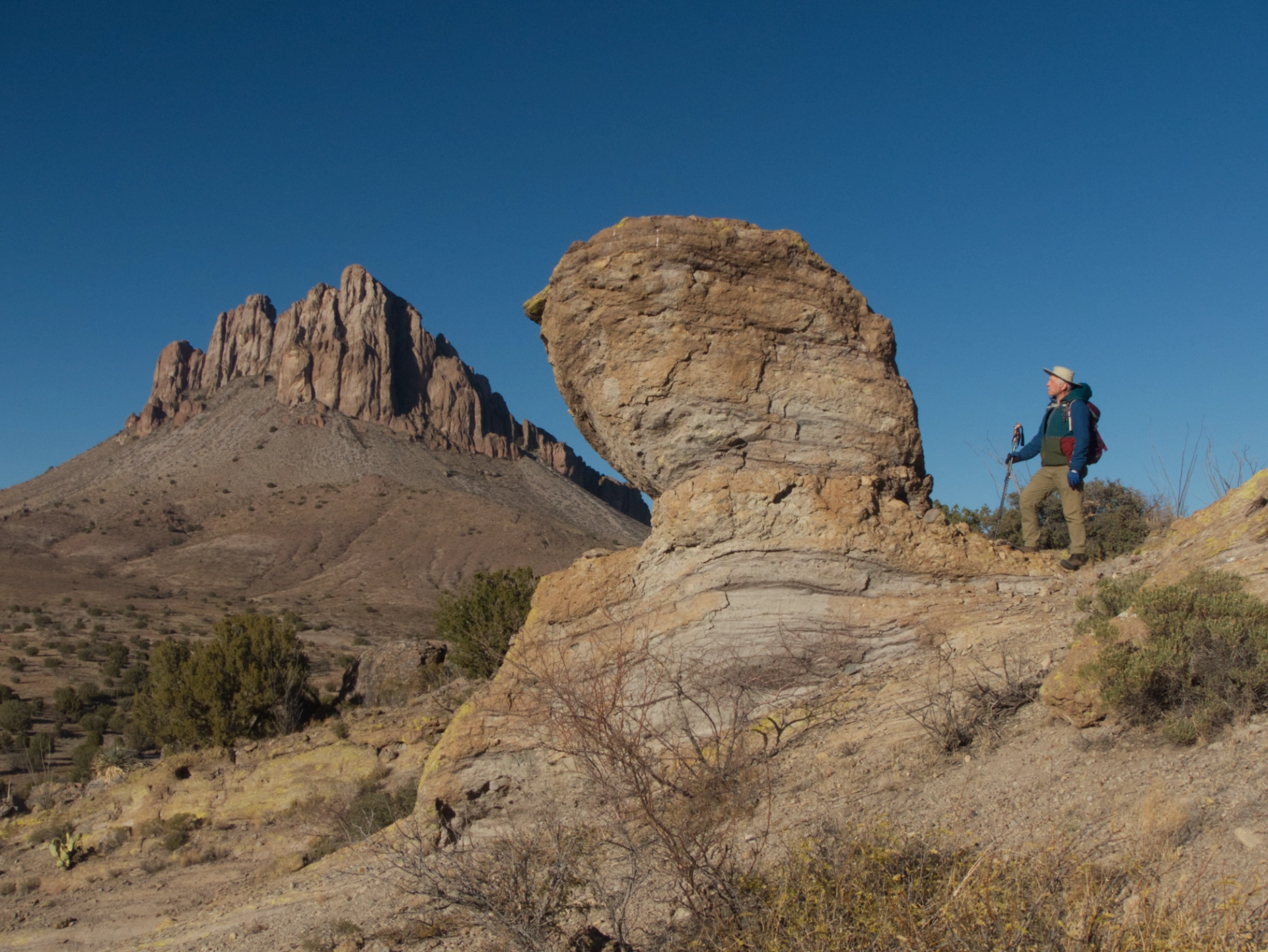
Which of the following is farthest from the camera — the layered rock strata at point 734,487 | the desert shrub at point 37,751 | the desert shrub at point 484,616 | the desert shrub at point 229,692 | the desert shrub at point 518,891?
the desert shrub at point 37,751

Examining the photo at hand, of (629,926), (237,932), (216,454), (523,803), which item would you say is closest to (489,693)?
(523,803)

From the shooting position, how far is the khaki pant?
23.7ft

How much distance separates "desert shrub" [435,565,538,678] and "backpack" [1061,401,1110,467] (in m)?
9.68

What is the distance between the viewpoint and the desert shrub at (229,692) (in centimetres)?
1584

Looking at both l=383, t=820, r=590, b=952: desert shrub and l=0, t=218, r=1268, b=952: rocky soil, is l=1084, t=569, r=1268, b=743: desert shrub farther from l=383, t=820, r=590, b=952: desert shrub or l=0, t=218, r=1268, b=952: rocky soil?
l=383, t=820, r=590, b=952: desert shrub

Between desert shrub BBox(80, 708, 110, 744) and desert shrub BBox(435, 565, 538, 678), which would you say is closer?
desert shrub BBox(435, 565, 538, 678)

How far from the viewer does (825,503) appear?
24.0ft

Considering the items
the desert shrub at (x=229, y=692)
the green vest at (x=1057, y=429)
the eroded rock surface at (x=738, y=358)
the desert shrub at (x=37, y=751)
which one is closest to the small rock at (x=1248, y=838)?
the green vest at (x=1057, y=429)

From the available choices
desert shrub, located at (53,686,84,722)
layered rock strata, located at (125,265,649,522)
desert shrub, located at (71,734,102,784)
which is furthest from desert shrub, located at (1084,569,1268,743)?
layered rock strata, located at (125,265,649,522)

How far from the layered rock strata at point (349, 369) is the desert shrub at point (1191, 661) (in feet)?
300

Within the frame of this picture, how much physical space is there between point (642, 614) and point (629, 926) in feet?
9.55

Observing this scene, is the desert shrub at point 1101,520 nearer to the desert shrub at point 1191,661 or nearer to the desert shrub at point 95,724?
the desert shrub at point 1191,661

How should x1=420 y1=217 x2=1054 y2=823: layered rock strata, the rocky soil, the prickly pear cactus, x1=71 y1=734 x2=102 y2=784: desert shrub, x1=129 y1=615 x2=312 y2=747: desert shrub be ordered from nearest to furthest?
the rocky soil → x1=420 y1=217 x2=1054 y2=823: layered rock strata → the prickly pear cactus → x1=129 y1=615 x2=312 y2=747: desert shrub → x1=71 y1=734 x2=102 y2=784: desert shrub

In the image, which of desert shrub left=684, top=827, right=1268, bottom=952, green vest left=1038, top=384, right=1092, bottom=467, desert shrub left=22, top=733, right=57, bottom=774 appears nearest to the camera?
desert shrub left=684, top=827, right=1268, bottom=952
